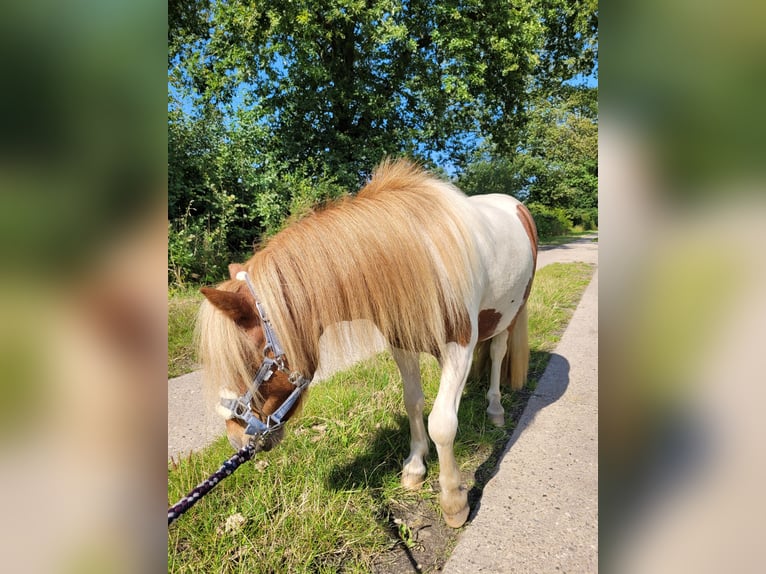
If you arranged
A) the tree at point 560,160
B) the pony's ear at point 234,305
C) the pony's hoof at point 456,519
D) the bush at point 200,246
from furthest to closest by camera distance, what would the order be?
the tree at point 560,160
the bush at point 200,246
the pony's hoof at point 456,519
the pony's ear at point 234,305

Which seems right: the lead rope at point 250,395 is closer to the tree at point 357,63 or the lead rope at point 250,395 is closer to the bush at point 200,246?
the bush at point 200,246

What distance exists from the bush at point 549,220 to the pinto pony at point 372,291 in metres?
16.0

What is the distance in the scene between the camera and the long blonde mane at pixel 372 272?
1.36 m

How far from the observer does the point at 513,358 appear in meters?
3.03

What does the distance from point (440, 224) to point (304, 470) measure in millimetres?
1364

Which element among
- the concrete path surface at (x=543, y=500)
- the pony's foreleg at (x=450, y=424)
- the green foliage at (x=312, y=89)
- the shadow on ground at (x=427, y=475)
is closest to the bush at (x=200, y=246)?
the green foliage at (x=312, y=89)

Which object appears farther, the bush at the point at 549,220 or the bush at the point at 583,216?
the bush at the point at 583,216

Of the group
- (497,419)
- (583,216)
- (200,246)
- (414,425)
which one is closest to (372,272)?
(414,425)

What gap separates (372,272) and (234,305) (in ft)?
1.59

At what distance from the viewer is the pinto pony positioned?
51.3 inches

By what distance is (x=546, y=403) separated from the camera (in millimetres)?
2961
